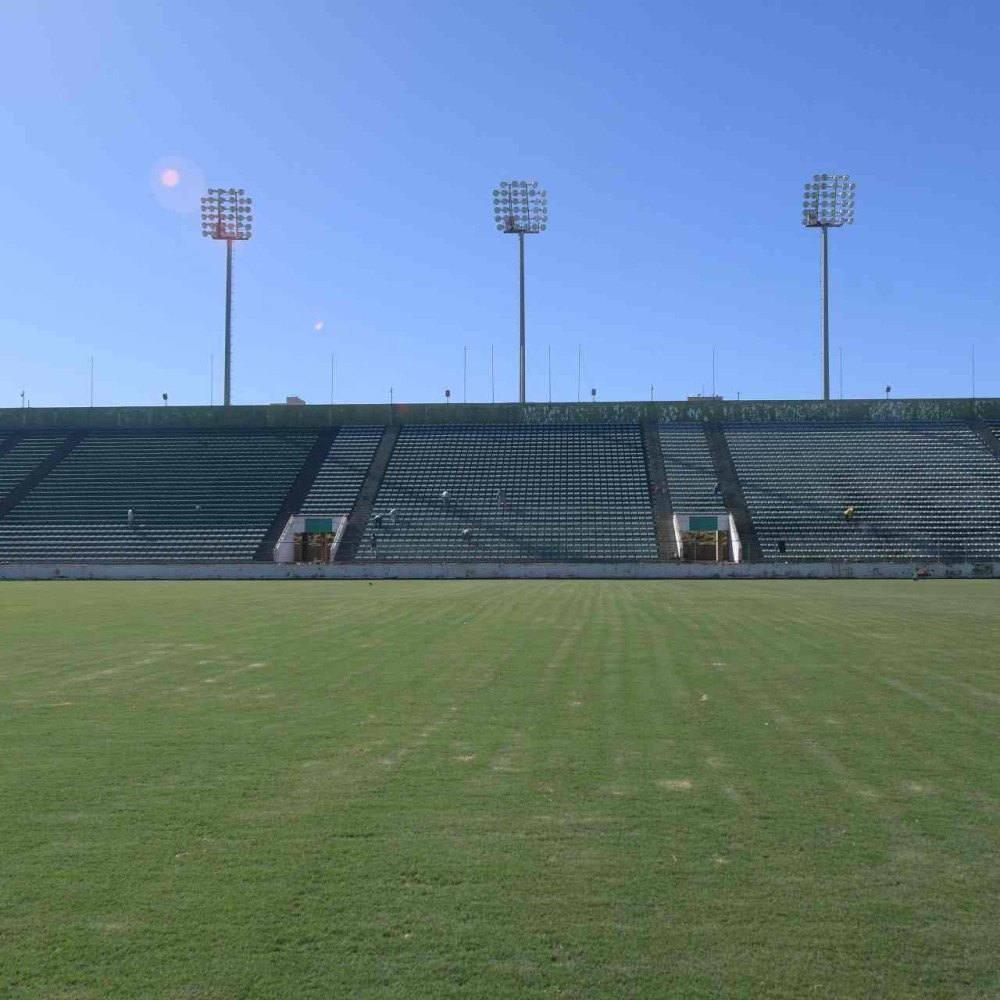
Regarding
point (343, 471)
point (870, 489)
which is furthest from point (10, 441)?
point (870, 489)

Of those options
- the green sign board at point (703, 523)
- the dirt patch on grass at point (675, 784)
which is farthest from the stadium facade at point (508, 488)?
the dirt patch on grass at point (675, 784)

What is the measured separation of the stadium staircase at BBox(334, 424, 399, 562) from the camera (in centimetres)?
4756

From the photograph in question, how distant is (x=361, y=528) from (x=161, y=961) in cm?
4517

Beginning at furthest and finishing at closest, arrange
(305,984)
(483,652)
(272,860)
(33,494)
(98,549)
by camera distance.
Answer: (33,494) → (98,549) → (483,652) → (272,860) → (305,984)

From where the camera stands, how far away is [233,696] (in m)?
11.0

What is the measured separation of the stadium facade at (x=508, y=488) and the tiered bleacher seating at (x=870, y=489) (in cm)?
14

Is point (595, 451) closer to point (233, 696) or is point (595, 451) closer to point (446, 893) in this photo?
point (233, 696)

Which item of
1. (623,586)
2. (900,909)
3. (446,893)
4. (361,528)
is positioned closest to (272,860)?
(446,893)

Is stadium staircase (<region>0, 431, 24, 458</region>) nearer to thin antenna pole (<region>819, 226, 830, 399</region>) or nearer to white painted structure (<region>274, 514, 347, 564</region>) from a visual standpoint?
white painted structure (<region>274, 514, 347, 564</region>)

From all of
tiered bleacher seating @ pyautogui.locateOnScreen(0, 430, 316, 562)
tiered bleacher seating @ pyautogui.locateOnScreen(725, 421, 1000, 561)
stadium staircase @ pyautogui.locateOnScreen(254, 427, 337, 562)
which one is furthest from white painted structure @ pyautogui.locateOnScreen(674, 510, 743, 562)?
tiered bleacher seating @ pyautogui.locateOnScreen(0, 430, 316, 562)

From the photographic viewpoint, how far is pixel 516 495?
5156 cm

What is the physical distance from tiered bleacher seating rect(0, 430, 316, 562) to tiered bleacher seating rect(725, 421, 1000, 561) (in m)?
26.9

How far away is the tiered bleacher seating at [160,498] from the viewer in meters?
47.8

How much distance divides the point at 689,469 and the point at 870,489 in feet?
31.9
